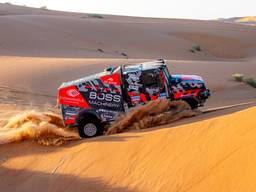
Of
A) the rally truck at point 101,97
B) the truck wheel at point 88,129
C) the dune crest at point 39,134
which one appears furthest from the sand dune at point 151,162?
the rally truck at point 101,97

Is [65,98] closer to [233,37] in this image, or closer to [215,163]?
[215,163]

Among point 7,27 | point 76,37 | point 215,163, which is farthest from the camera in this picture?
point 76,37

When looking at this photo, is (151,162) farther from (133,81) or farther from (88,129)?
(133,81)

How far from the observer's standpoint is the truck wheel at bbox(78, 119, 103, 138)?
11.4 m

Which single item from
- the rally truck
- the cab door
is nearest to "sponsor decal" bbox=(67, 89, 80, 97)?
the rally truck

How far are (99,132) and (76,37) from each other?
3075 cm

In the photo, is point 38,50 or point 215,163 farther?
point 38,50

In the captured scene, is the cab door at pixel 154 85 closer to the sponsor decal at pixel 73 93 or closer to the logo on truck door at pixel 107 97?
the logo on truck door at pixel 107 97

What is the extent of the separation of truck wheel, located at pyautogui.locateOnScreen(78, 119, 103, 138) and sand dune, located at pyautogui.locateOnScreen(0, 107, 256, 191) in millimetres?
1421

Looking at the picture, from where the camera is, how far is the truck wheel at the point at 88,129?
11.4 m

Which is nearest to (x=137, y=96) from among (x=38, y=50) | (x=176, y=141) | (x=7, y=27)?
(x=176, y=141)

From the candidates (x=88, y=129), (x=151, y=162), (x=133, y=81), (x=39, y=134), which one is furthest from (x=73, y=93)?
(x=151, y=162)

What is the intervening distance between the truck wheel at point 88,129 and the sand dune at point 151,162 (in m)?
1.42

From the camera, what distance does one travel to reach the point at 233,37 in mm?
54375
